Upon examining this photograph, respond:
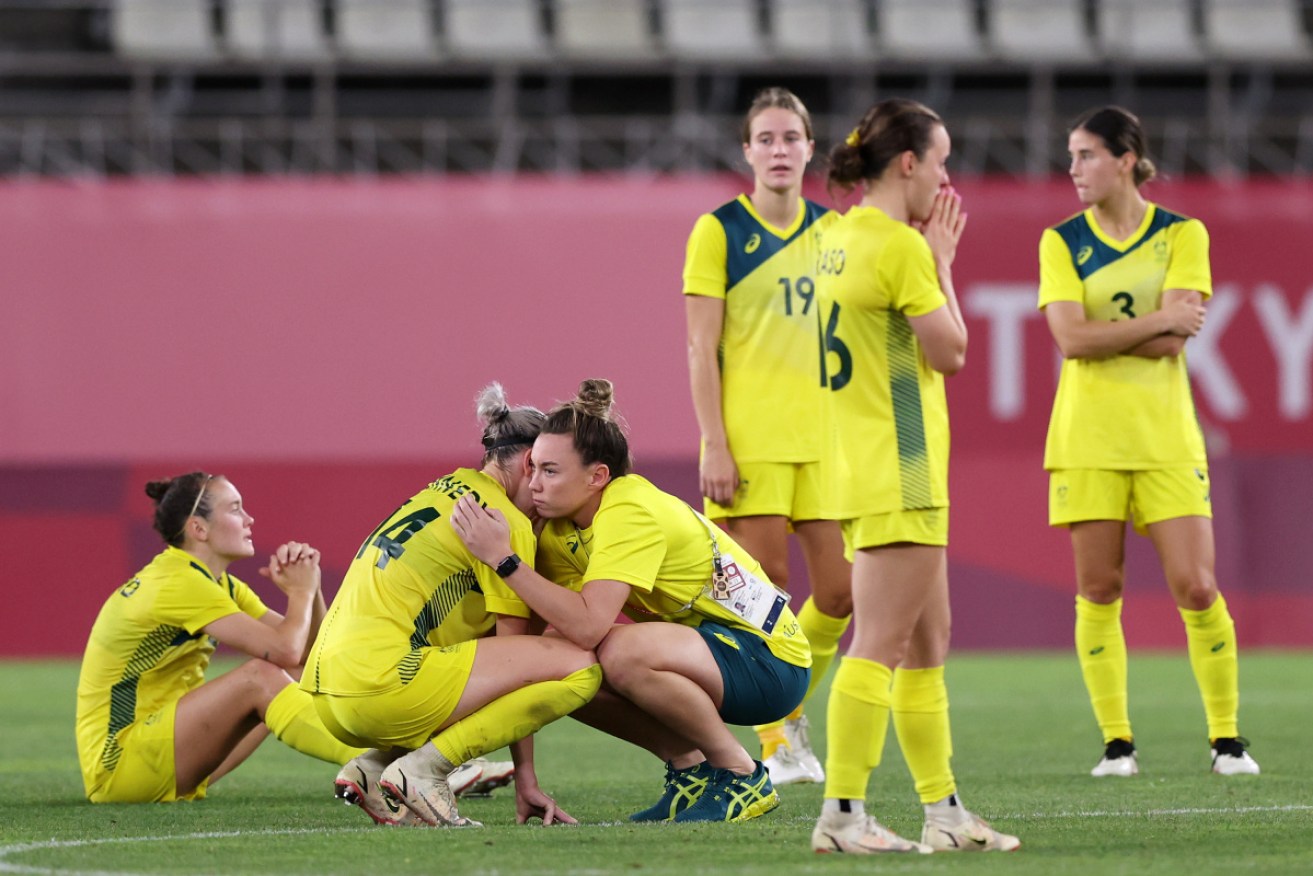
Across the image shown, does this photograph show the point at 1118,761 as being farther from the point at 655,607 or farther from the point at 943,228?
the point at 943,228

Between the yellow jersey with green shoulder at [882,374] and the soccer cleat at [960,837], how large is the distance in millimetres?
728

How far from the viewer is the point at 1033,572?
500 inches

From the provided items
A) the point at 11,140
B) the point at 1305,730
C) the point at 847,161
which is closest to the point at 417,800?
the point at 847,161

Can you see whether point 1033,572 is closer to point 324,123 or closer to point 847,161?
point 324,123

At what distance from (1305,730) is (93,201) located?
9.05m

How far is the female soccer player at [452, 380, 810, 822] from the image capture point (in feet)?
15.8

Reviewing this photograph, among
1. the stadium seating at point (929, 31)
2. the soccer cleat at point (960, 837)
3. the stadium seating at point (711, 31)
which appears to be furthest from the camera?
the stadium seating at point (929, 31)

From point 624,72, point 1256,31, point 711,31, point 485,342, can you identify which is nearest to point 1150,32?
point 1256,31

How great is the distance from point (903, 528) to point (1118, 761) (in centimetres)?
237

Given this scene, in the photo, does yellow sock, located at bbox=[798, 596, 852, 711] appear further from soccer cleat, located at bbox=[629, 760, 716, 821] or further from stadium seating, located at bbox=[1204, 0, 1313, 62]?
stadium seating, located at bbox=[1204, 0, 1313, 62]

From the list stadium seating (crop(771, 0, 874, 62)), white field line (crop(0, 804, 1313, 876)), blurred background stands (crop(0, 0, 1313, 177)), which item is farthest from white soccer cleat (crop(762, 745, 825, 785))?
stadium seating (crop(771, 0, 874, 62))

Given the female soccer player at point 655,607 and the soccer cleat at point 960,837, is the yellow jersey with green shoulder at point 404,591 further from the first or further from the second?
the soccer cleat at point 960,837

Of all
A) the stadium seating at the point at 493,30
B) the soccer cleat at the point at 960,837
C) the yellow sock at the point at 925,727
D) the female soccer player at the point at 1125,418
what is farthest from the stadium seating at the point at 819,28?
the soccer cleat at the point at 960,837

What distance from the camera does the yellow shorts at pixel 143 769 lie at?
18.6 ft
